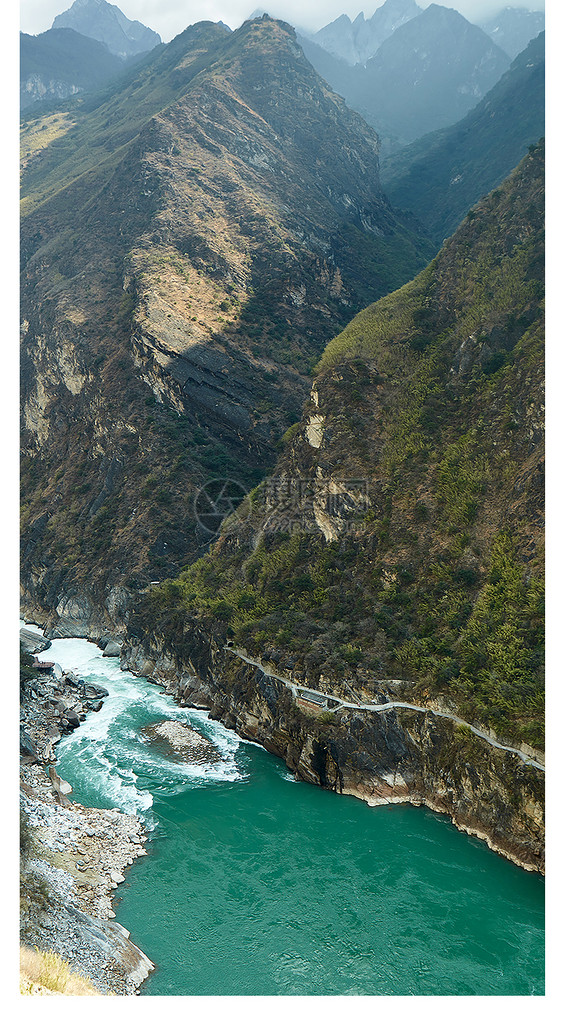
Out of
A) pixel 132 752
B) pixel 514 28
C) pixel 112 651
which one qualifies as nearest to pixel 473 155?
pixel 514 28

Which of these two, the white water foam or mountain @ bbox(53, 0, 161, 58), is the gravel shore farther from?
mountain @ bbox(53, 0, 161, 58)

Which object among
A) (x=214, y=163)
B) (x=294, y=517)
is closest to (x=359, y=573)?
(x=294, y=517)

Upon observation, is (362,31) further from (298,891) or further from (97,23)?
(298,891)

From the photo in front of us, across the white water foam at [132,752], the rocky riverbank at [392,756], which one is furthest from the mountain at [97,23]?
the rocky riverbank at [392,756]

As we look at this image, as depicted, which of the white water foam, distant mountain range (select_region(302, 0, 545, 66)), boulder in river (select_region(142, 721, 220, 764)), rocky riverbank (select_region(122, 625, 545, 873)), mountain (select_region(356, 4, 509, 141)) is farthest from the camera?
distant mountain range (select_region(302, 0, 545, 66))

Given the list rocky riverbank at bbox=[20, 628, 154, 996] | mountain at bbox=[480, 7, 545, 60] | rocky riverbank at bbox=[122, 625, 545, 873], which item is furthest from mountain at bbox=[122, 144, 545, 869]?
mountain at bbox=[480, 7, 545, 60]

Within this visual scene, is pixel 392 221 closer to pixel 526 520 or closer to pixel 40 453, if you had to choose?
pixel 40 453
